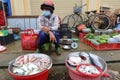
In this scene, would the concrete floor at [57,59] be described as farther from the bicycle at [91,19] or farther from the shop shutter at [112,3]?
the shop shutter at [112,3]

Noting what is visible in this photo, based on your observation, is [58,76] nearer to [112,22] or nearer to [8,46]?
[8,46]

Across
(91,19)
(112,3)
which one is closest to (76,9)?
(91,19)

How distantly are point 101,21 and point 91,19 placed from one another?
0.43m

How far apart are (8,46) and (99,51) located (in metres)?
2.49

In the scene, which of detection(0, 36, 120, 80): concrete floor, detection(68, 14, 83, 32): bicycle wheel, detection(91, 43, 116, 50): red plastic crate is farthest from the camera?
detection(68, 14, 83, 32): bicycle wheel

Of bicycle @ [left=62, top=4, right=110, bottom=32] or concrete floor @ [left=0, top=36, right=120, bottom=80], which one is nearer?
concrete floor @ [left=0, top=36, right=120, bottom=80]

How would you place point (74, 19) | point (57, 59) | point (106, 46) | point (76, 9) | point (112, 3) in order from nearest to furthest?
point (57, 59) → point (106, 46) → point (76, 9) → point (74, 19) → point (112, 3)

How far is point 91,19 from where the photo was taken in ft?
18.1

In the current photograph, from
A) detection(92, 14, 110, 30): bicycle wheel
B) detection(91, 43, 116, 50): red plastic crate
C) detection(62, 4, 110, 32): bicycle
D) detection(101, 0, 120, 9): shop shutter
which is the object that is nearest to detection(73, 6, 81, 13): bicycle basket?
detection(62, 4, 110, 32): bicycle

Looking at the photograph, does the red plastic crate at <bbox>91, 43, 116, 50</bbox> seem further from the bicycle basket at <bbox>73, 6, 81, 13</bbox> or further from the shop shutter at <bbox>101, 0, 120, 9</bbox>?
the shop shutter at <bbox>101, 0, 120, 9</bbox>

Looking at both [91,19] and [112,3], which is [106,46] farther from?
[112,3]

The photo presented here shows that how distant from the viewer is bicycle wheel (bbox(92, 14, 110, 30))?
5.52m

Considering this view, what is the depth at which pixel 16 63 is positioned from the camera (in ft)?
8.05

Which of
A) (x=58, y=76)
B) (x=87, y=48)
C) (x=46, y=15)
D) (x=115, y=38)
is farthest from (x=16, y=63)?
(x=115, y=38)
